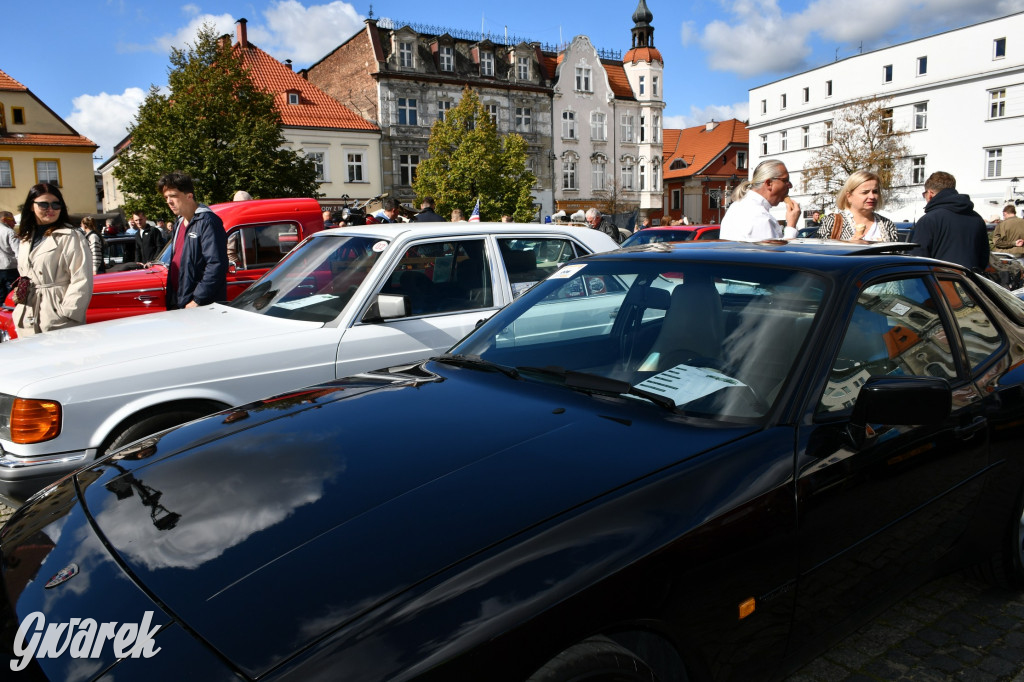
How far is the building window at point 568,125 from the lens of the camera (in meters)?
56.1

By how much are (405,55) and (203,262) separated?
45.8 m

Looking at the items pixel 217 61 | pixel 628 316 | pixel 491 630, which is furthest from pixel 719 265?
pixel 217 61

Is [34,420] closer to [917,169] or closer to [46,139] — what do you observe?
[46,139]

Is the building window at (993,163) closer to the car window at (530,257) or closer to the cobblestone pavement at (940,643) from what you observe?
the car window at (530,257)

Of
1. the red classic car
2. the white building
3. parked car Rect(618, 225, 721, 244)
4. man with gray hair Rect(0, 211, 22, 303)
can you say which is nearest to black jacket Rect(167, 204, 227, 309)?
the red classic car

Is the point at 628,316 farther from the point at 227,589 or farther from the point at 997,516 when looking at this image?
the point at 227,589

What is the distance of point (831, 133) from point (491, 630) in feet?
195

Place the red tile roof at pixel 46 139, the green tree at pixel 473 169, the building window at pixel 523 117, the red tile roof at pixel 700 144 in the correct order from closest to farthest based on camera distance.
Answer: the red tile roof at pixel 46 139 < the green tree at pixel 473 169 < the building window at pixel 523 117 < the red tile roof at pixel 700 144

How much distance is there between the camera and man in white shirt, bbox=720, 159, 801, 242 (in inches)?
209

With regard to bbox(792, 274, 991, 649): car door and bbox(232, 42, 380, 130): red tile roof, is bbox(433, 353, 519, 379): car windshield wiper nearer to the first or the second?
bbox(792, 274, 991, 649): car door

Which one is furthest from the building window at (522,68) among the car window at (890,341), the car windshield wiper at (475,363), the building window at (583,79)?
the car window at (890,341)

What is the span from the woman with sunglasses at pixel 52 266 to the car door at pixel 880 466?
16.8 ft

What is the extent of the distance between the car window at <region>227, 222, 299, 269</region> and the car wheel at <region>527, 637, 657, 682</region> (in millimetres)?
7109

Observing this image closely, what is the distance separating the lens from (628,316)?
295 cm
